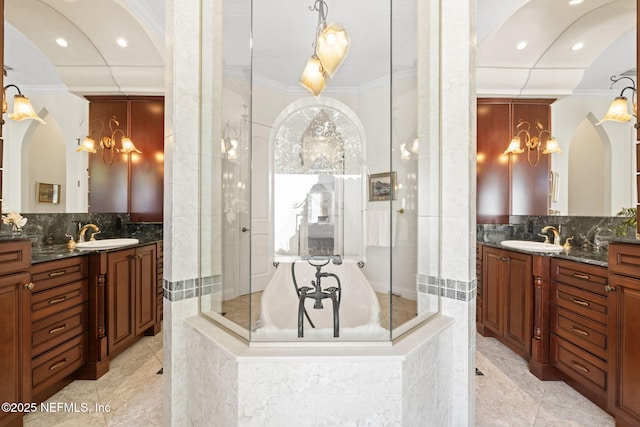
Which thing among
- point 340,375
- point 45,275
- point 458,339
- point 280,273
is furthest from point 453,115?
point 45,275

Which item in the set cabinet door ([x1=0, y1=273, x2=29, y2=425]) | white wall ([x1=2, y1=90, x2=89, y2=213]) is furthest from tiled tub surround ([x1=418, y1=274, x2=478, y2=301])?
white wall ([x1=2, y1=90, x2=89, y2=213])

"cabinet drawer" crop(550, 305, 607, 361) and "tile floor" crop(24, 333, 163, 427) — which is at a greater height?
"cabinet drawer" crop(550, 305, 607, 361)

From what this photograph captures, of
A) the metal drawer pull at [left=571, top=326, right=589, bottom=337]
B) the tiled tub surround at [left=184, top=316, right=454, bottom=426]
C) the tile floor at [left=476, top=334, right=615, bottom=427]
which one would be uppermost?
the tiled tub surround at [left=184, top=316, right=454, bottom=426]

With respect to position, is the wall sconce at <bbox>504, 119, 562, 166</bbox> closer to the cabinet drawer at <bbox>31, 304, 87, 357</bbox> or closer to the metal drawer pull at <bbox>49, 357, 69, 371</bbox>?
the cabinet drawer at <bbox>31, 304, 87, 357</bbox>

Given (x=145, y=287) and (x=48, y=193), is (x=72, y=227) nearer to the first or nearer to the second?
(x=48, y=193)

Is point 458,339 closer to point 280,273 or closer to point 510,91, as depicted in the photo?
point 280,273

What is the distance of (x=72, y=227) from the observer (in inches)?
97.8

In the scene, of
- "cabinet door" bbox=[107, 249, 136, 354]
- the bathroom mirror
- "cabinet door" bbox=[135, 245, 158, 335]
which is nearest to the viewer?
the bathroom mirror

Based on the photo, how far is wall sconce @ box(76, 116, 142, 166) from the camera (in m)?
2.65

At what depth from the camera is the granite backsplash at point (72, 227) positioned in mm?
2137

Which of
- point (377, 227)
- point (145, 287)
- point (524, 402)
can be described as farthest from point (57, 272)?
point (524, 402)

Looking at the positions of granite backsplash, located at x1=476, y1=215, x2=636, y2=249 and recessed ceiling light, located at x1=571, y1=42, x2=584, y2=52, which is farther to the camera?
recessed ceiling light, located at x1=571, y1=42, x2=584, y2=52

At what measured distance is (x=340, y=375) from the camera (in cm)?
107

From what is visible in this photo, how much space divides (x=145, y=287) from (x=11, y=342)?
43.1 inches
